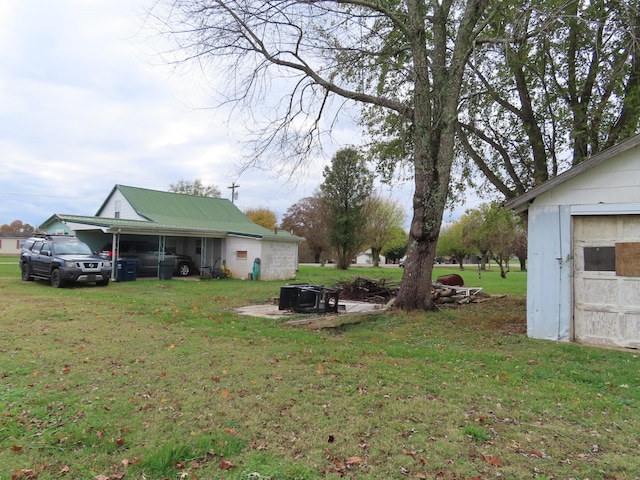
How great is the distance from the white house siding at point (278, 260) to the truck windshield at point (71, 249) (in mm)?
8298

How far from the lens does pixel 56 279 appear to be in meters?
15.8

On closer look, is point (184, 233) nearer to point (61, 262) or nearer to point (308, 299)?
point (61, 262)

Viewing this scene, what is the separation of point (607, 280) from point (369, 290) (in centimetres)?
777

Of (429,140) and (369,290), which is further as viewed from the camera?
(369,290)

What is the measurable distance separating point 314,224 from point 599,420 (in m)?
52.4

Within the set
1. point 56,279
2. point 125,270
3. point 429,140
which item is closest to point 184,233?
point 125,270

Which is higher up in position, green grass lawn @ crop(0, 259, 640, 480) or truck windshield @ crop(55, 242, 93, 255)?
truck windshield @ crop(55, 242, 93, 255)

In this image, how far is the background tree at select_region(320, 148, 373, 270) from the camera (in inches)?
1515

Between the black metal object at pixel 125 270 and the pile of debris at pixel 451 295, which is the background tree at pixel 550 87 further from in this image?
the black metal object at pixel 125 270

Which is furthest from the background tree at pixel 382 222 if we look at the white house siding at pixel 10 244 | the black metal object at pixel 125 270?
the white house siding at pixel 10 244

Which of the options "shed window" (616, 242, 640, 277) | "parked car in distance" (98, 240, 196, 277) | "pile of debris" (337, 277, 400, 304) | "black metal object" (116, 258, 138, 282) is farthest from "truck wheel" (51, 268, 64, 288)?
"shed window" (616, 242, 640, 277)

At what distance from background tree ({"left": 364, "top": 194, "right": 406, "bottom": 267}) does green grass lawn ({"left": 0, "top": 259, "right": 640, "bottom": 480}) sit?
3560 centimetres

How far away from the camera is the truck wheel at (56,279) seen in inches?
616

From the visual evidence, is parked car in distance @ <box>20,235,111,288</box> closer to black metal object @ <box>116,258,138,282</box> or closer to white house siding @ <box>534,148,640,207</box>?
black metal object @ <box>116,258,138,282</box>
